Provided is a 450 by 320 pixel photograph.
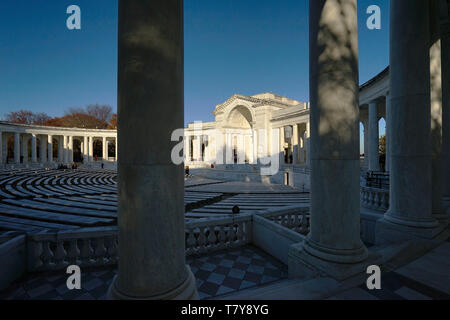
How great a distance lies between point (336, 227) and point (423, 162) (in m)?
4.28

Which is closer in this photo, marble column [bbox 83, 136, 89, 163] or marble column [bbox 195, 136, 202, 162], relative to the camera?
marble column [bbox 195, 136, 202, 162]

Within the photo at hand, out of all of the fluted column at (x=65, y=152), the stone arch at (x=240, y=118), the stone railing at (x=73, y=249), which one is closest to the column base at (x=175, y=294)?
the stone railing at (x=73, y=249)

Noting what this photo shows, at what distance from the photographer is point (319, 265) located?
4.53 metres

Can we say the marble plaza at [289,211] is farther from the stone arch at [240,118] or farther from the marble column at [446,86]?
the stone arch at [240,118]

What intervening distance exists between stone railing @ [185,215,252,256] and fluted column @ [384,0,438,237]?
473cm

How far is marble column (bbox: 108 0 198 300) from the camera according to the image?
2906 millimetres

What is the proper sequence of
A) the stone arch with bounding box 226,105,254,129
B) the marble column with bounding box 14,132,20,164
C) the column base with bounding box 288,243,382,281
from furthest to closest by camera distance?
1. the marble column with bounding box 14,132,20,164
2. the stone arch with bounding box 226,105,254,129
3. the column base with bounding box 288,243,382,281

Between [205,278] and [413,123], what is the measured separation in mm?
7683

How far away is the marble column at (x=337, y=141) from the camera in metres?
4.42

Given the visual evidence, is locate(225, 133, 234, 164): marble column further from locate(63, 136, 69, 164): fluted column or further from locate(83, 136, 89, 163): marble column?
locate(63, 136, 69, 164): fluted column

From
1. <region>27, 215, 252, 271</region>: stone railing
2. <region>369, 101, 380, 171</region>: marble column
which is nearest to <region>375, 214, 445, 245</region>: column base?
<region>27, 215, 252, 271</region>: stone railing

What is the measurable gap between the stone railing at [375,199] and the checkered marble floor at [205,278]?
777cm

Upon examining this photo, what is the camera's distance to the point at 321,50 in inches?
182


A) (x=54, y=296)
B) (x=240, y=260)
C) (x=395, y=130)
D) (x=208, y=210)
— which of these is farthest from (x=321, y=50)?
(x=208, y=210)
